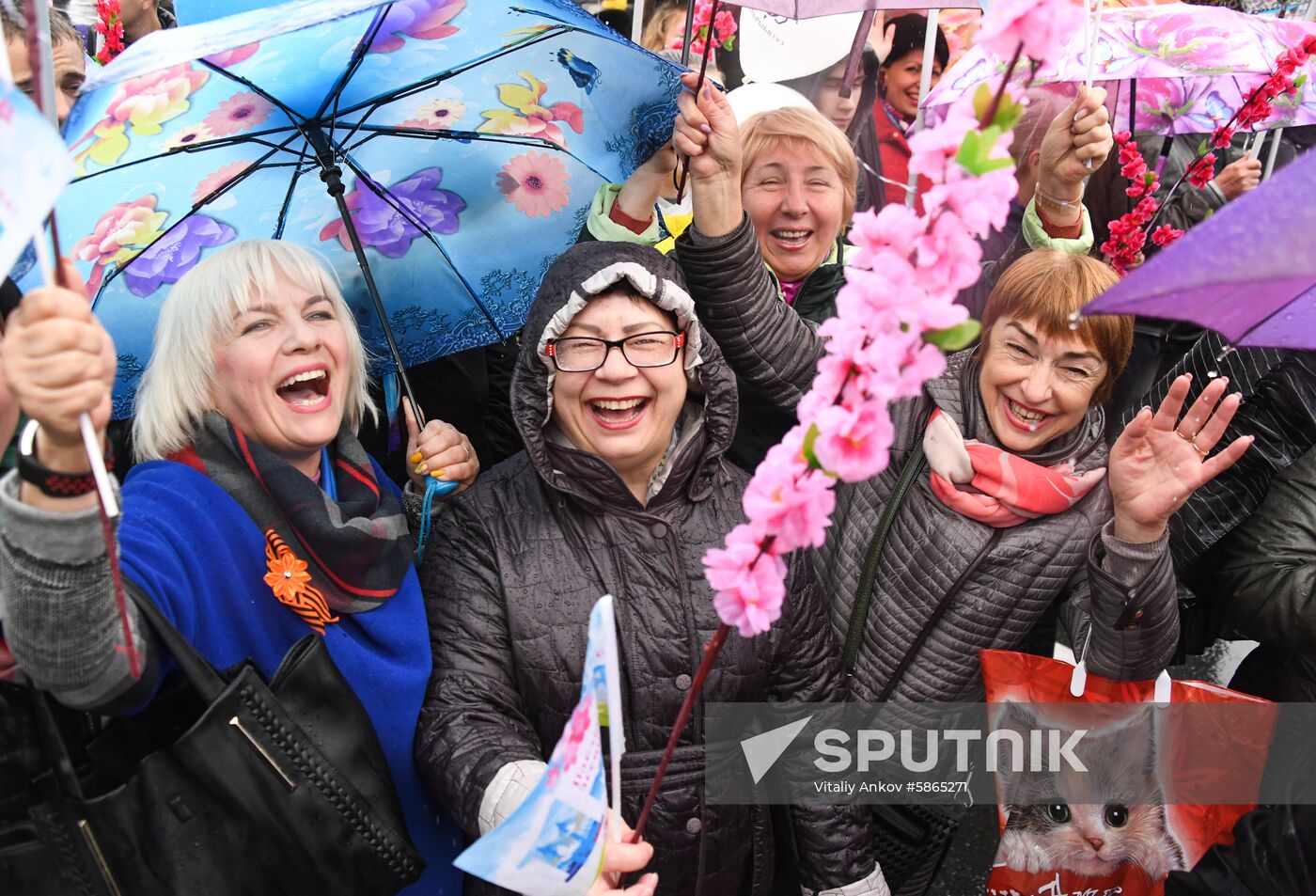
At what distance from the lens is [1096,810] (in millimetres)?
2297

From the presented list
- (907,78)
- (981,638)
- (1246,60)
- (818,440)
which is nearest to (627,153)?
(981,638)

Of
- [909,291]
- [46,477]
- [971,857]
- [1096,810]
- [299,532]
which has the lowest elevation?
[971,857]

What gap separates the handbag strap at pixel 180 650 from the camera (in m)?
1.57

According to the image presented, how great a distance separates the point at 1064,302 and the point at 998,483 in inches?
16.5

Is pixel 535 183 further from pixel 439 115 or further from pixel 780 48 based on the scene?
pixel 780 48

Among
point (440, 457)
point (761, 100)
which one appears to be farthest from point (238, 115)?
point (761, 100)

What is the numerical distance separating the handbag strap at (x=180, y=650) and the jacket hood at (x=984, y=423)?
154 cm

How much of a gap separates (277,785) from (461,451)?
874 millimetres

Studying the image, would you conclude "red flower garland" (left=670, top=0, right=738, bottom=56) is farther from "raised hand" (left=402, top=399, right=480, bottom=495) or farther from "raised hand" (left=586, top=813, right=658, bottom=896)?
"raised hand" (left=586, top=813, right=658, bottom=896)

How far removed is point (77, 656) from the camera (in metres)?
1.39

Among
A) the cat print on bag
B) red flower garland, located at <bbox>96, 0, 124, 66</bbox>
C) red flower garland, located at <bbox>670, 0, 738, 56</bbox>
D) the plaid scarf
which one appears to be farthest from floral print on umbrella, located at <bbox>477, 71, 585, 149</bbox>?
the cat print on bag

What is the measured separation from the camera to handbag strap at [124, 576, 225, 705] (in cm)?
157

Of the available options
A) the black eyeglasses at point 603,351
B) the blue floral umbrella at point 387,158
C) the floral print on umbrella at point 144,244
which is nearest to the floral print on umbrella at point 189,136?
the blue floral umbrella at point 387,158

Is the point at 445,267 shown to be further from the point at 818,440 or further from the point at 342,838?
the point at 818,440
